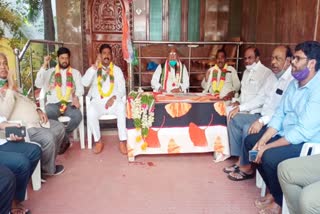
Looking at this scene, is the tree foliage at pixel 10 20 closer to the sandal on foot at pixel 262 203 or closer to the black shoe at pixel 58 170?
the black shoe at pixel 58 170

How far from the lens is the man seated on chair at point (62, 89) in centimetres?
358

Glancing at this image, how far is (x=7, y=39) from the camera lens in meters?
5.64

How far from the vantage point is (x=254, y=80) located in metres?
3.15

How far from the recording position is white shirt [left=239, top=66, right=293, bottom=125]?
8.71 feet

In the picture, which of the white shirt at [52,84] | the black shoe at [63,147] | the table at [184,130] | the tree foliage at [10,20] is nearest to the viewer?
the table at [184,130]

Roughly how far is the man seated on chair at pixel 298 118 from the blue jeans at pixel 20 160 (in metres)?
1.68

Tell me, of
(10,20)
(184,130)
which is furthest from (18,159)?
(10,20)

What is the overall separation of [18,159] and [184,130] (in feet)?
5.70

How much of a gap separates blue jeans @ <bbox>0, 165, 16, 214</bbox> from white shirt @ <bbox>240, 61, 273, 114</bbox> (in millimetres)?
2241

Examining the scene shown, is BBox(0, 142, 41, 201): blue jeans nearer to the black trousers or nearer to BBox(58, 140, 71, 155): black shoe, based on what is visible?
BBox(58, 140, 71, 155): black shoe

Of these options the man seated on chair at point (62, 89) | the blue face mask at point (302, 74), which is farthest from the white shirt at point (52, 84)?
the blue face mask at point (302, 74)

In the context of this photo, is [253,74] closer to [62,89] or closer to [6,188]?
[62,89]

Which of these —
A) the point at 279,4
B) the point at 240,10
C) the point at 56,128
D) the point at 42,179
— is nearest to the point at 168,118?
the point at 56,128

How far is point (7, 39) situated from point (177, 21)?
322 cm
